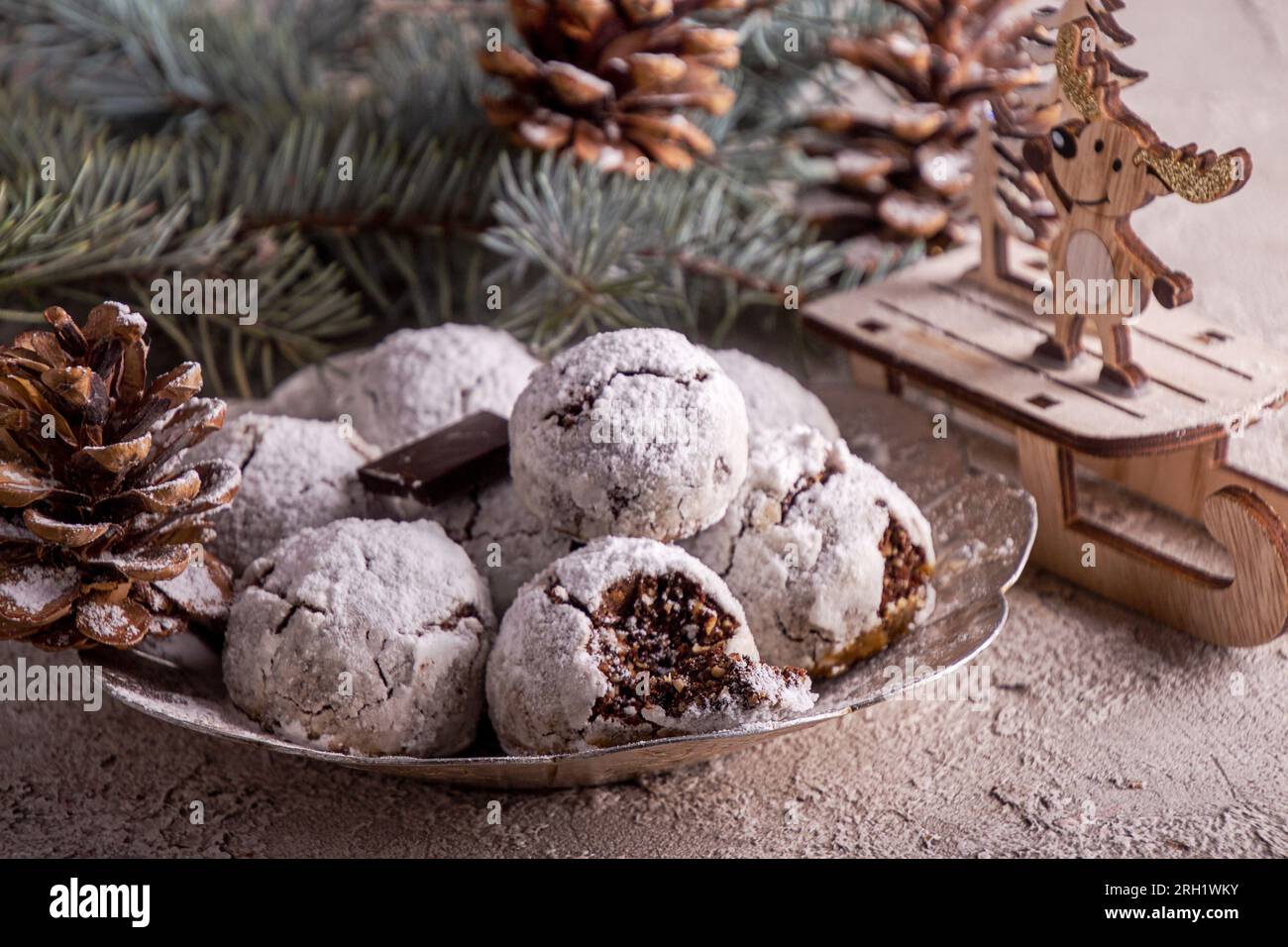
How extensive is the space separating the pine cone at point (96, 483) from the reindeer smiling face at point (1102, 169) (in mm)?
636

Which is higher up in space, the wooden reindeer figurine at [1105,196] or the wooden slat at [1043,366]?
the wooden reindeer figurine at [1105,196]

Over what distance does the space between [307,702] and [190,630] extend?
12 cm

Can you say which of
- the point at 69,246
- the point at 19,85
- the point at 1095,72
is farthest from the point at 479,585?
the point at 19,85

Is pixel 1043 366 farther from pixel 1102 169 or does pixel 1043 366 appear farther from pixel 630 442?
pixel 630 442

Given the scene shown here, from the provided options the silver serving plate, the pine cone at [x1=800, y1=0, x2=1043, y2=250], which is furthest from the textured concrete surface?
the pine cone at [x1=800, y1=0, x2=1043, y2=250]

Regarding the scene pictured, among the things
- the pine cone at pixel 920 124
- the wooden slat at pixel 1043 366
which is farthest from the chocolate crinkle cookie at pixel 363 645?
the pine cone at pixel 920 124

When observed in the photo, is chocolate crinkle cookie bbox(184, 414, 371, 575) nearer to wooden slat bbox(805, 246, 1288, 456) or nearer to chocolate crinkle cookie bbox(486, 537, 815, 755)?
chocolate crinkle cookie bbox(486, 537, 815, 755)

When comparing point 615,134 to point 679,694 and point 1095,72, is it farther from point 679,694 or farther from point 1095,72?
point 679,694

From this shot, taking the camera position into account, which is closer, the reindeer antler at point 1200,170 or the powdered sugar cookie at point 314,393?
the reindeer antler at point 1200,170

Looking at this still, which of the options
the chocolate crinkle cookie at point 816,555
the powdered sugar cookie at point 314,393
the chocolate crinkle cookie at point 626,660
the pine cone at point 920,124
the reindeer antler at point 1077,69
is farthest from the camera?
the pine cone at point 920,124

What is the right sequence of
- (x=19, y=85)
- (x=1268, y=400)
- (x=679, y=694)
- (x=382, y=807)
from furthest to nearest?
(x=19, y=85) → (x=1268, y=400) → (x=382, y=807) → (x=679, y=694)

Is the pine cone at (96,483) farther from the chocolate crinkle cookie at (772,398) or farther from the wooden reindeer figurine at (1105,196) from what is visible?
the wooden reindeer figurine at (1105,196)

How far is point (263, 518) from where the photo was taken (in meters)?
0.94

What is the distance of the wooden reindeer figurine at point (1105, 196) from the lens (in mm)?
958
